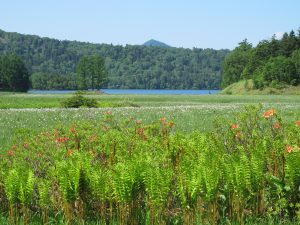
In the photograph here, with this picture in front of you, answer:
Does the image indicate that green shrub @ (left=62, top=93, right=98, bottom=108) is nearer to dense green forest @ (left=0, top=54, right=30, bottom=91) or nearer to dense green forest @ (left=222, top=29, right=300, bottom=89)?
dense green forest @ (left=222, top=29, right=300, bottom=89)

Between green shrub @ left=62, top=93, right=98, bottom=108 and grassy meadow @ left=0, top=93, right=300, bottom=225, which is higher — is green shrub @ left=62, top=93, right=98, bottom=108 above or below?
below

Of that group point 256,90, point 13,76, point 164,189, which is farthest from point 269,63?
point 164,189

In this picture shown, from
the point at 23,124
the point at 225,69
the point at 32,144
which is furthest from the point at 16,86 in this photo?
the point at 32,144

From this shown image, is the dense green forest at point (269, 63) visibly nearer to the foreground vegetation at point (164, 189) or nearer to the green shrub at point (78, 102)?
the green shrub at point (78, 102)

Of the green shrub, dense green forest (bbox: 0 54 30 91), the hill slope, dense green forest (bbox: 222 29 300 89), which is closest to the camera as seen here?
the green shrub

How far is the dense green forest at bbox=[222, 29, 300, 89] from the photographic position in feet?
359

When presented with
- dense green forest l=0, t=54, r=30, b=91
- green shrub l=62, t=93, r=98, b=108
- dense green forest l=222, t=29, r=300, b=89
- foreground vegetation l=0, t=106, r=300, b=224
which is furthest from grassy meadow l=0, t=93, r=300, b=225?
dense green forest l=0, t=54, r=30, b=91

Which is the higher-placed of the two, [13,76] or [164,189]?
[13,76]

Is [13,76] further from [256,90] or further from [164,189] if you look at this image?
[164,189]

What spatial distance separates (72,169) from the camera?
663 cm

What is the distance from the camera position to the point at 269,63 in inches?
4518

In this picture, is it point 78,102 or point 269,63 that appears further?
point 269,63

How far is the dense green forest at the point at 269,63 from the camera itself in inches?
4304

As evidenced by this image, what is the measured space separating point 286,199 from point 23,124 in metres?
16.9
